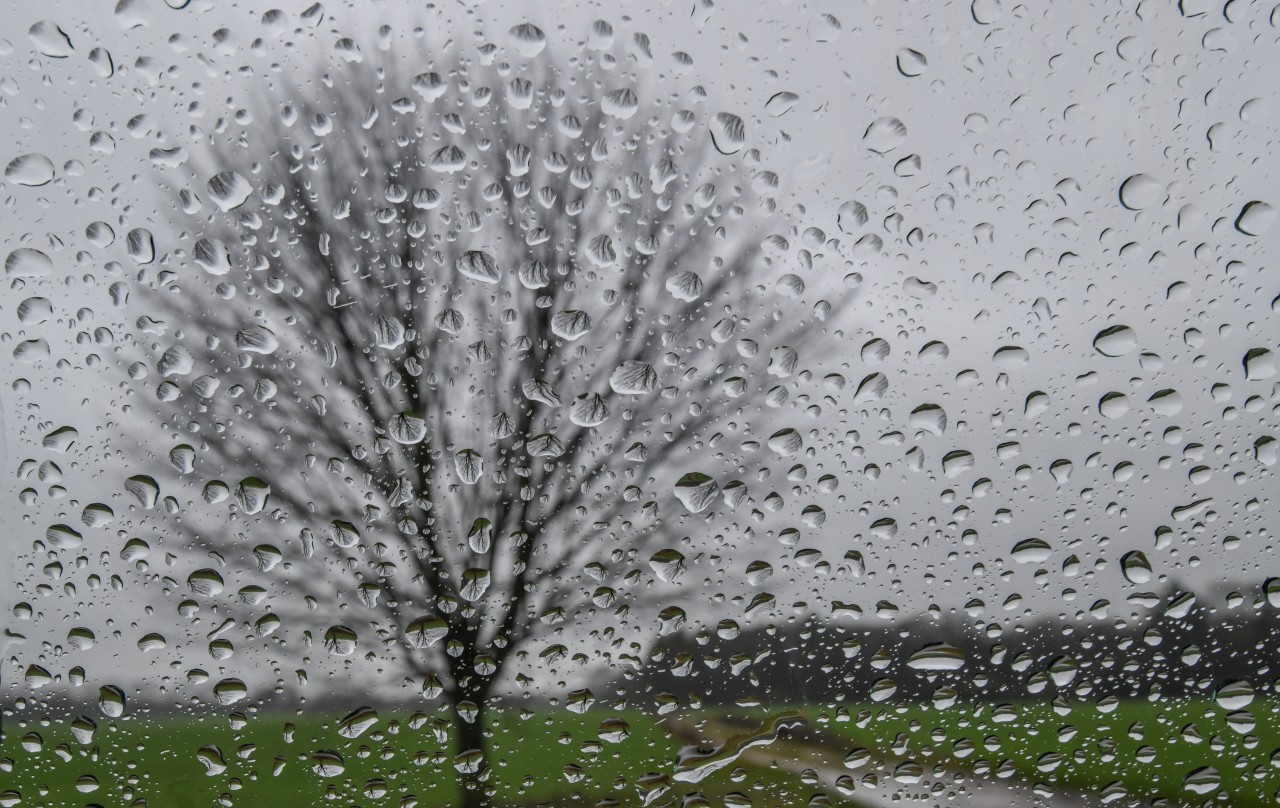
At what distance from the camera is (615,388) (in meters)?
0.71

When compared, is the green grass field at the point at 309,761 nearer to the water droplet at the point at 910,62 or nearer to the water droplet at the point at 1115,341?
the water droplet at the point at 1115,341

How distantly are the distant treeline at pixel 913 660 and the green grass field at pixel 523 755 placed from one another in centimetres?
2

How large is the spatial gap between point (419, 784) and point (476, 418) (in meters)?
0.37

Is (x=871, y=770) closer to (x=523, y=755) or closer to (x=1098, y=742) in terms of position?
(x=1098, y=742)

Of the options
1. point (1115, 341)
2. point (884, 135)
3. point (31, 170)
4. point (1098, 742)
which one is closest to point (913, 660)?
point (1098, 742)

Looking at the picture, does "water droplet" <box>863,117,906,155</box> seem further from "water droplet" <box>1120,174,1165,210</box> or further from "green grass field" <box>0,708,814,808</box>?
"green grass field" <box>0,708,814,808</box>

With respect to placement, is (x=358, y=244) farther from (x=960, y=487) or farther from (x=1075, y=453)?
(x=1075, y=453)

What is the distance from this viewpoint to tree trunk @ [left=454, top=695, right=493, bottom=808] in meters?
0.70

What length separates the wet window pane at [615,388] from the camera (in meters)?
0.67

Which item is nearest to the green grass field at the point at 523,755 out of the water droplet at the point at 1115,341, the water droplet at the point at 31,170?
the water droplet at the point at 1115,341

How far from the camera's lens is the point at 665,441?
27.7 inches

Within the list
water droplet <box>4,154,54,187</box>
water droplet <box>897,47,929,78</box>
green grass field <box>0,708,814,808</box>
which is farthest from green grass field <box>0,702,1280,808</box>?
water droplet <box>897,47,929,78</box>

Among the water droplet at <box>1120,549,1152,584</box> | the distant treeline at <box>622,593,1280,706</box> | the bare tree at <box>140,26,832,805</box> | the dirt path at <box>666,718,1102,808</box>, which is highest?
the bare tree at <box>140,26,832,805</box>

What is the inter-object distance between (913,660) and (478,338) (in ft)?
1.78
